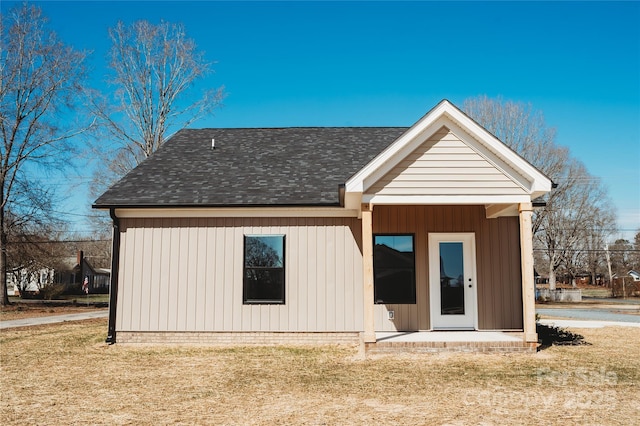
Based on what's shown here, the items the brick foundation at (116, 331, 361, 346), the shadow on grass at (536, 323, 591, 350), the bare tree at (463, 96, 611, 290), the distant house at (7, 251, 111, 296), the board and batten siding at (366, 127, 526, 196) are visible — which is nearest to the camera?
the board and batten siding at (366, 127, 526, 196)

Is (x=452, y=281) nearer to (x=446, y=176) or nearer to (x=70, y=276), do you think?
(x=446, y=176)

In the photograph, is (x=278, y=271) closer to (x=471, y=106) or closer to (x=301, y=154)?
(x=301, y=154)

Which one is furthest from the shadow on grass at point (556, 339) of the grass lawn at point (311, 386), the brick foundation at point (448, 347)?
the brick foundation at point (448, 347)

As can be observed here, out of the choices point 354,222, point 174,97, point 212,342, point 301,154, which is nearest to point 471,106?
point 174,97

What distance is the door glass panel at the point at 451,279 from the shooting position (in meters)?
11.7

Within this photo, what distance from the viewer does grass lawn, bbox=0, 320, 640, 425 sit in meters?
5.74

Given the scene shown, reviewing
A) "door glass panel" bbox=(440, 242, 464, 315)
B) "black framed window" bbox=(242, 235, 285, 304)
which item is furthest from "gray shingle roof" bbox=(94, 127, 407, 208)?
"door glass panel" bbox=(440, 242, 464, 315)

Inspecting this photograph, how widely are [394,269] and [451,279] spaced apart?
4.46 ft

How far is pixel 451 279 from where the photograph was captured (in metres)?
11.7

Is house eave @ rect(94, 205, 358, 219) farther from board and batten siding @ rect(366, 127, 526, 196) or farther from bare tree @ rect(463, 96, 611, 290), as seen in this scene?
bare tree @ rect(463, 96, 611, 290)

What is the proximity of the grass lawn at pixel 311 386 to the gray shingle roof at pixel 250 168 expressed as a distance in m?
3.34

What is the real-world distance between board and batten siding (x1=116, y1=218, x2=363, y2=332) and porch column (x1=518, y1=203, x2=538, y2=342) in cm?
344

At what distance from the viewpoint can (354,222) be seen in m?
11.6

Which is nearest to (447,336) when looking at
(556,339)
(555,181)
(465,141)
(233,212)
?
(556,339)
